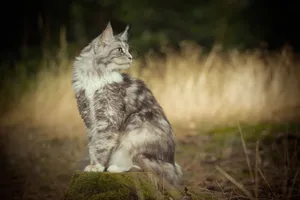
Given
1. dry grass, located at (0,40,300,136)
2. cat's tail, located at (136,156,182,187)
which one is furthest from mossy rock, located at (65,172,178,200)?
dry grass, located at (0,40,300,136)

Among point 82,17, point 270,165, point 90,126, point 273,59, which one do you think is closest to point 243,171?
point 270,165

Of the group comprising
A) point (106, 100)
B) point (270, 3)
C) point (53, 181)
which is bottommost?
point (53, 181)

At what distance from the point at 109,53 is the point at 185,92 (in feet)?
12.5

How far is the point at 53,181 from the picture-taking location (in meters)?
4.29

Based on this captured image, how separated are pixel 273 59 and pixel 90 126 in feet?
25.2

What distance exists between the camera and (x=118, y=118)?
126 inches

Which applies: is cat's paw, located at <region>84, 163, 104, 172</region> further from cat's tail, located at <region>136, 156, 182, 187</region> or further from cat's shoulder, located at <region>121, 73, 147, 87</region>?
cat's shoulder, located at <region>121, 73, 147, 87</region>

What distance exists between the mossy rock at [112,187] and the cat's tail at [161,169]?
358mm

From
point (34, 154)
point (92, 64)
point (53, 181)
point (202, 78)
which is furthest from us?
point (202, 78)

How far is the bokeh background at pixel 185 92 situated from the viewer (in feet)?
14.4

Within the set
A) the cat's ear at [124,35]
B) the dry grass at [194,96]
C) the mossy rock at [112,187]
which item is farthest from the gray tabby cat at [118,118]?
the dry grass at [194,96]

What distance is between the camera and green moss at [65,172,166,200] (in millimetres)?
2541

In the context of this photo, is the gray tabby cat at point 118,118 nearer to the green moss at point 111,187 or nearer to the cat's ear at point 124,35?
the cat's ear at point 124,35

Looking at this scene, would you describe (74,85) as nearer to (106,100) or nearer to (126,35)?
(106,100)
